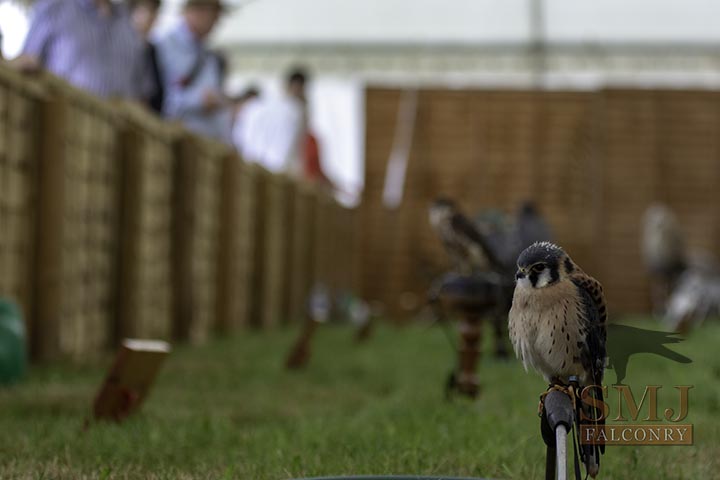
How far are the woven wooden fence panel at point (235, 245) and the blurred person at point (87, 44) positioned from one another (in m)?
2.57

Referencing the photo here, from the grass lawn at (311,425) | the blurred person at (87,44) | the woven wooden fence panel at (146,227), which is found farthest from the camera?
the woven wooden fence panel at (146,227)

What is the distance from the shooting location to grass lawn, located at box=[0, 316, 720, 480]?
3.23 meters

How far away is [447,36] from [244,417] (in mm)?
16715

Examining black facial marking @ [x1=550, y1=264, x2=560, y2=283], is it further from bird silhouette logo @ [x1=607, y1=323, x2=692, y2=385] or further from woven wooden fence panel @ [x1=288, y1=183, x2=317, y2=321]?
woven wooden fence panel @ [x1=288, y1=183, x2=317, y2=321]

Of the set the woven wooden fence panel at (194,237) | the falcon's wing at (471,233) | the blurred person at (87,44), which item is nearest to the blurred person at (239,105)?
the woven wooden fence panel at (194,237)

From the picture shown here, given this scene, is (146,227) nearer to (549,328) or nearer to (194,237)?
(194,237)

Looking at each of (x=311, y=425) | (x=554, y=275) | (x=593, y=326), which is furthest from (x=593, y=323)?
(x=311, y=425)

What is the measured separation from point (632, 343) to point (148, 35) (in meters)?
7.08

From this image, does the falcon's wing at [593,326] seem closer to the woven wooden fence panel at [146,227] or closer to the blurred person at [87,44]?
the blurred person at [87,44]

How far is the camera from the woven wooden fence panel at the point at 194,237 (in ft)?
30.2

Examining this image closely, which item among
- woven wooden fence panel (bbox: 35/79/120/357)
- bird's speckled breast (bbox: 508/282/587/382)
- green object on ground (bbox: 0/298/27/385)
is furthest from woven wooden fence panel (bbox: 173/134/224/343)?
bird's speckled breast (bbox: 508/282/587/382)

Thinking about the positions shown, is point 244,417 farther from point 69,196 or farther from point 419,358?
point 419,358

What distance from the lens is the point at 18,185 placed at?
20.2 feet

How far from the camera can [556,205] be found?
1512 cm
